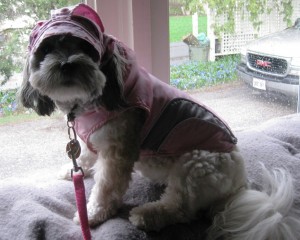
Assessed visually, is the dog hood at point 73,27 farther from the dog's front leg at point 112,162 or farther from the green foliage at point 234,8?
the green foliage at point 234,8

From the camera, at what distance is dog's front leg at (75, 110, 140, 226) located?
1006 mm

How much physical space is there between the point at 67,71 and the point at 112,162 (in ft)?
0.93

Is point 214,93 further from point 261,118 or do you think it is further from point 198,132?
point 198,132

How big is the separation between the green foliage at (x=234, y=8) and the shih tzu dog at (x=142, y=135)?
1.92 feet

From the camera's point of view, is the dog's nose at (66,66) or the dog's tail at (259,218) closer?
the dog's nose at (66,66)

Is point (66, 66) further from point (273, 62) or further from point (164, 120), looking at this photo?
point (273, 62)

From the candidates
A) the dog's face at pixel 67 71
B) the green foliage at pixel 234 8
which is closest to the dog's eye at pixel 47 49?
the dog's face at pixel 67 71

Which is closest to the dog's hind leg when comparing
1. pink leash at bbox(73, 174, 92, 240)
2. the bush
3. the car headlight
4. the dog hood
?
pink leash at bbox(73, 174, 92, 240)

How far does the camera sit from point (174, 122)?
1071 millimetres

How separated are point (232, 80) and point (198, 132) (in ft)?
2.30

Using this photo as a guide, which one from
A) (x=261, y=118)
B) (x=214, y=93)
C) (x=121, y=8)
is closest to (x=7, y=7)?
(x=121, y=8)

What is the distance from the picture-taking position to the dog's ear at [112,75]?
3.06 ft

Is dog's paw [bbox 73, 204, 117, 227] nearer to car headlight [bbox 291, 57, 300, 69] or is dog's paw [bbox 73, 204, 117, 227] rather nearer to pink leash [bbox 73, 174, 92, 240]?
pink leash [bbox 73, 174, 92, 240]

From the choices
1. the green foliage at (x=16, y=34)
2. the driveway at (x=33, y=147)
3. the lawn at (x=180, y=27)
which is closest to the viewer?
the green foliage at (x=16, y=34)
